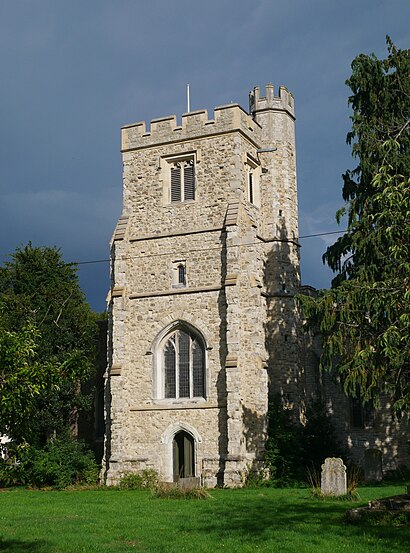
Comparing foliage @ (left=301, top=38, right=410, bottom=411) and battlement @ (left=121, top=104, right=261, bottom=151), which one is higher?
battlement @ (left=121, top=104, right=261, bottom=151)

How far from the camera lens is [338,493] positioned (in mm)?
18797

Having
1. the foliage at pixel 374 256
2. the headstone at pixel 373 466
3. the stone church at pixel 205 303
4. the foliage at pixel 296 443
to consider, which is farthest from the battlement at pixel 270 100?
the headstone at pixel 373 466

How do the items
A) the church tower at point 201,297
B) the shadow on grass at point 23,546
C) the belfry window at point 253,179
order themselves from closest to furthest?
the shadow on grass at point 23,546 < the church tower at point 201,297 < the belfry window at point 253,179

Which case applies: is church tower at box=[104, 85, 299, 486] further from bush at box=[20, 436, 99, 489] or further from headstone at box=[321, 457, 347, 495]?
headstone at box=[321, 457, 347, 495]

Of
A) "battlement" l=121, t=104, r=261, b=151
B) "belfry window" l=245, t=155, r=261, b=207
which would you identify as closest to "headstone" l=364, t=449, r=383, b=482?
"belfry window" l=245, t=155, r=261, b=207

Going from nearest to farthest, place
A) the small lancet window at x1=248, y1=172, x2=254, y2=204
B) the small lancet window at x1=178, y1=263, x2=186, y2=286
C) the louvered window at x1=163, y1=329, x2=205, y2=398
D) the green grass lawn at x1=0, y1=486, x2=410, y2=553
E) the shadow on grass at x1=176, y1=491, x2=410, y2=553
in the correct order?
the green grass lawn at x1=0, y1=486, x2=410, y2=553, the shadow on grass at x1=176, y1=491, x2=410, y2=553, the louvered window at x1=163, y1=329, x2=205, y2=398, the small lancet window at x1=178, y1=263, x2=186, y2=286, the small lancet window at x1=248, y1=172, x2=254, y2=204

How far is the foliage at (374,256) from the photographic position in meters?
14.1

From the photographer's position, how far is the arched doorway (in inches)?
1014

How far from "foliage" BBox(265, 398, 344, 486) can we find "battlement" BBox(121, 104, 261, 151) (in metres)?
10.0

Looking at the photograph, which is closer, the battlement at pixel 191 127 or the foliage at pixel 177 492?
the foliage at pixel 177 492

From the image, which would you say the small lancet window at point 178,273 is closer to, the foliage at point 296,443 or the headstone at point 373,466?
the foliage at point 296,443

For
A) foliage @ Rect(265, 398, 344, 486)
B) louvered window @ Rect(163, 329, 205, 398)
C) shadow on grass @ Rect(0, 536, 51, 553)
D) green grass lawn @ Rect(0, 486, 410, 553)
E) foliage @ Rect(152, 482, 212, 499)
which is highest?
louvered window @ Rect(163, 329, 205, 398)

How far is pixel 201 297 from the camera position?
86.4 feet

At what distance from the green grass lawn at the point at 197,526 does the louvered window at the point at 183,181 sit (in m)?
11.2
